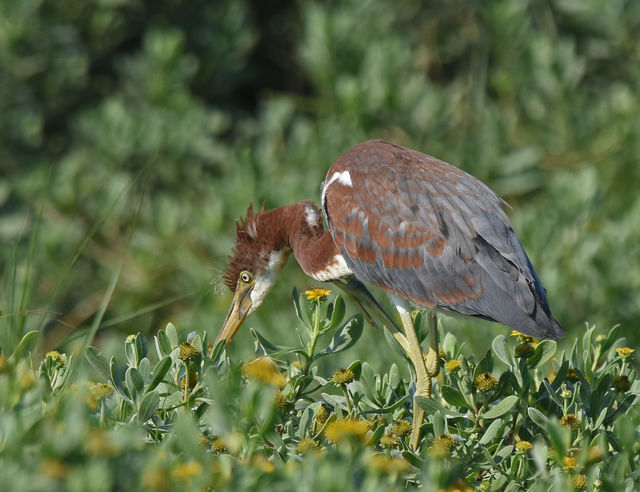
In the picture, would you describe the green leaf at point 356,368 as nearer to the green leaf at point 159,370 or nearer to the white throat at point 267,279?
the green leaf at point 159,370

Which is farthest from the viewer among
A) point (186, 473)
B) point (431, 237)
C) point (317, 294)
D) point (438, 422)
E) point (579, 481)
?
point (431, 237)

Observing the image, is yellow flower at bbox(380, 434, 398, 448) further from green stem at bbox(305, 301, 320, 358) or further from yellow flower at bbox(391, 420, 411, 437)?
green stem at bbox(305, 301, 320, 358)

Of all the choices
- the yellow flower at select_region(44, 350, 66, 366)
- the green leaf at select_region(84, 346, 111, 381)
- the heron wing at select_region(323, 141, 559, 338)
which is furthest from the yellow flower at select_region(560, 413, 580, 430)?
the yellow flower at select_region(44, 350, 66, 366)

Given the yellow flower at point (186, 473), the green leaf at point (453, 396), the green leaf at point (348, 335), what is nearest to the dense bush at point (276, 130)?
the green leaf at point (348, 335)

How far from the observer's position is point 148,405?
7.71ft

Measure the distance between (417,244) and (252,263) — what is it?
0.74 m

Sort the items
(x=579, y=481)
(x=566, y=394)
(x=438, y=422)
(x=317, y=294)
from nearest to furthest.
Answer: (x=579, y=481)
(x=438, y=422)
(x=566, y=394)
(x=317, y=294)

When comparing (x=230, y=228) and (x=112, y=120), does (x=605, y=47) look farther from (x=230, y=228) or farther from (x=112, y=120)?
(x=112, y=120)

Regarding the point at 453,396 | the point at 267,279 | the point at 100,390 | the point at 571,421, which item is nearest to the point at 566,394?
the point at 571,421

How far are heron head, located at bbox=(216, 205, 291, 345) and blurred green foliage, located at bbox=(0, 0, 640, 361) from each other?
4.94 feet

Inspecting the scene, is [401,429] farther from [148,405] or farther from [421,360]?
[148,405]

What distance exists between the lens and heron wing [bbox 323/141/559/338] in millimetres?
3105

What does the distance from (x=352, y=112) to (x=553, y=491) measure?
167 inches

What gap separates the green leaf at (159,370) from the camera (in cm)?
239
